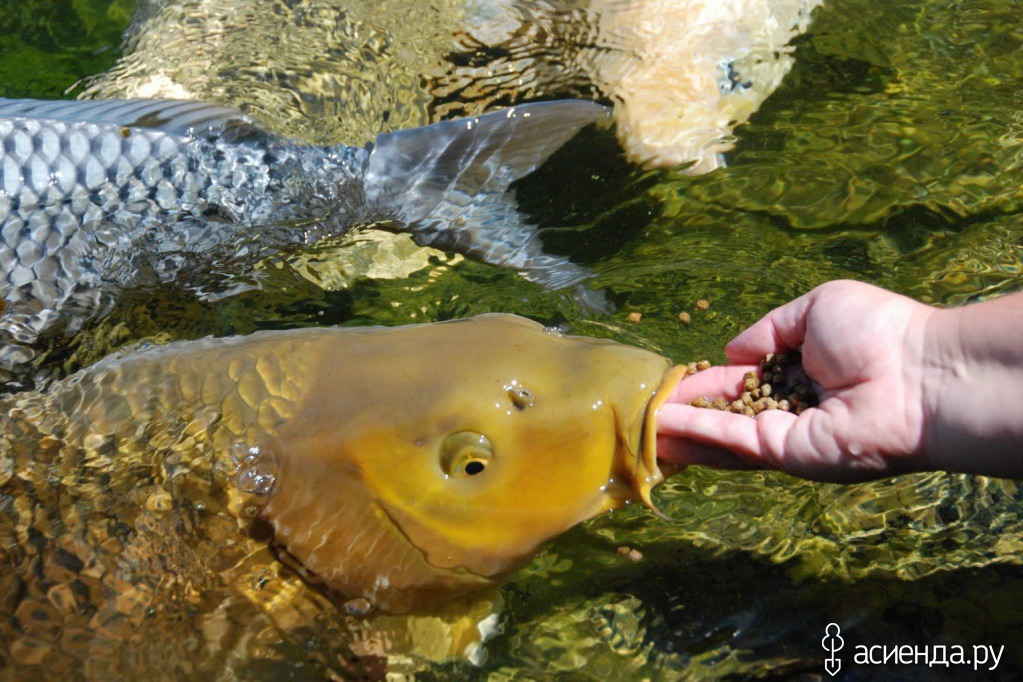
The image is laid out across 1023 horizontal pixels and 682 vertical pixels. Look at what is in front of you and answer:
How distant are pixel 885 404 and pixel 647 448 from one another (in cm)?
44

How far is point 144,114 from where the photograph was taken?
345cm

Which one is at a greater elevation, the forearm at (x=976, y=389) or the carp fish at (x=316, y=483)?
the forearm at (x=976, y=389)

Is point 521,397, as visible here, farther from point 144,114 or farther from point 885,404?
point 144,114

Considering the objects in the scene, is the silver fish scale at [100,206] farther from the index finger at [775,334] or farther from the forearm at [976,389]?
the forearm at [976,389]

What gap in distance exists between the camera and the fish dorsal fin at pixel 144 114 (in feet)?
10.9

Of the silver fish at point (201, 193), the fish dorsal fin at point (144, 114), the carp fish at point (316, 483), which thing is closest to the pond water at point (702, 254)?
the silver fish at point (201, 193)

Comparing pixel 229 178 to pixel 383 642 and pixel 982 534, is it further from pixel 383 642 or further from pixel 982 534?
pixel 982 534

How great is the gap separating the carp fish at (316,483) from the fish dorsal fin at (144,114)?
1.55m

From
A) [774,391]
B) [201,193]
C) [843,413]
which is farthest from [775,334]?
[201,193]

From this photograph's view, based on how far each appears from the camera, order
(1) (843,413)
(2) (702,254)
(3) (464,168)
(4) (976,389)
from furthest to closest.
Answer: (3) (464,168) → (2) (702,254) → (1) (843,413) → (4) (976,389)

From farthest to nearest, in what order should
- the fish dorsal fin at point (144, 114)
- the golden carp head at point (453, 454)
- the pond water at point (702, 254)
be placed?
the fish dorsal fin at point (144, 114) < the pond water at point (702, 254) < the golden carp head at point (453, 454)

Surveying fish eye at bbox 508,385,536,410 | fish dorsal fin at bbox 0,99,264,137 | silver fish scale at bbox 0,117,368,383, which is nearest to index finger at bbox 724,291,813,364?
fish eye at bbox 508,385,536,410

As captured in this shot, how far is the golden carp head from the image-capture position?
1883 millimetres

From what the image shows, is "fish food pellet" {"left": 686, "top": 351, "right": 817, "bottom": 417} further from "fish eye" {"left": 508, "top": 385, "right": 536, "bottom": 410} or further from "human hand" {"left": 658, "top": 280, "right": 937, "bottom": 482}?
"fish eye" {"left": 508, "top": 385, "right": 536, "bottom": 410}
